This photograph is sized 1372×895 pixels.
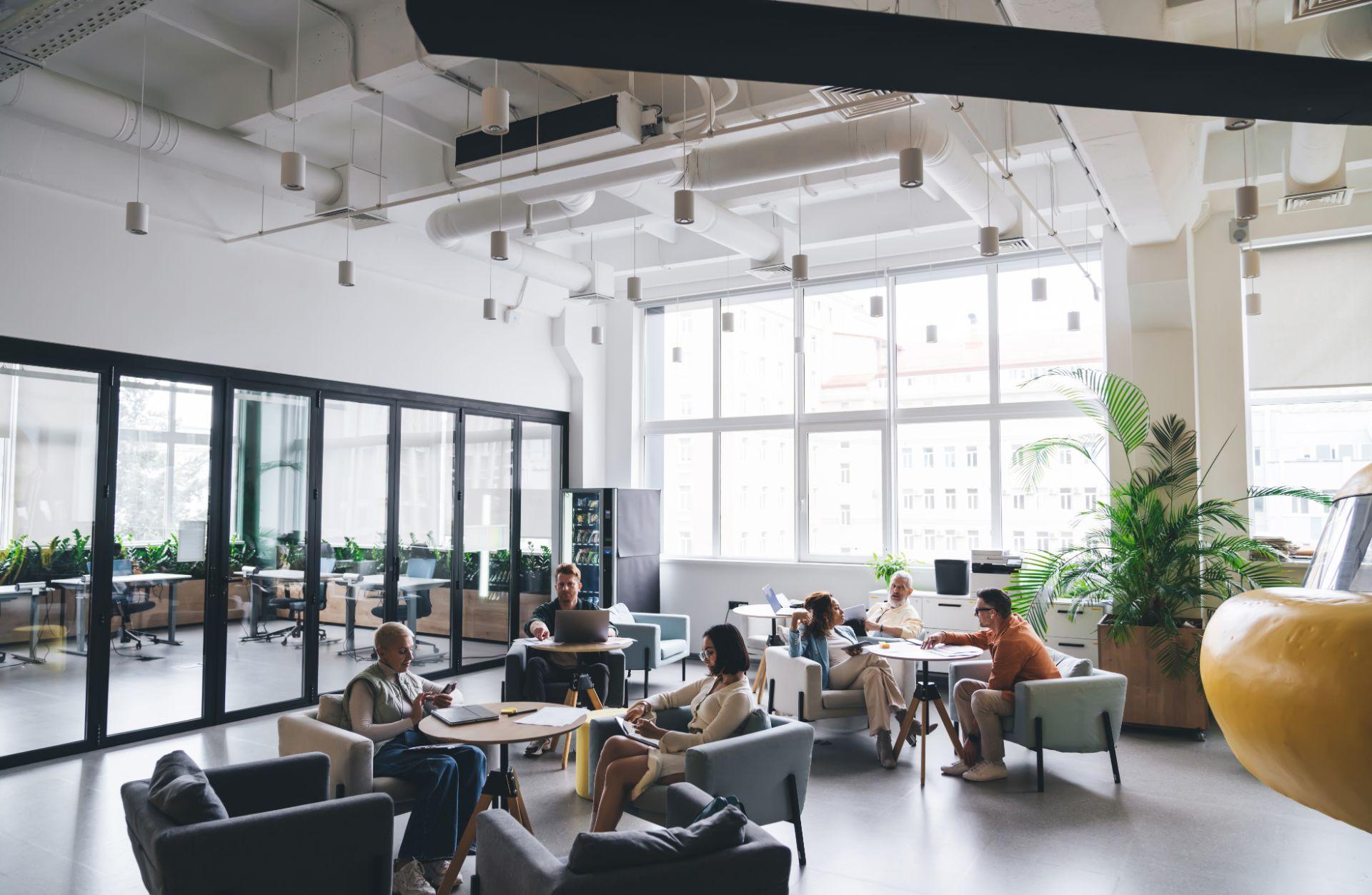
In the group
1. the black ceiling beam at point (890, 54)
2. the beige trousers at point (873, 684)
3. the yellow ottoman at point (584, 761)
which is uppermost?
the black ceiling beam at point (890, 54)

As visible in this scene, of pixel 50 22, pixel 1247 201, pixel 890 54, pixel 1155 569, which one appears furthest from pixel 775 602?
pixel 890 54

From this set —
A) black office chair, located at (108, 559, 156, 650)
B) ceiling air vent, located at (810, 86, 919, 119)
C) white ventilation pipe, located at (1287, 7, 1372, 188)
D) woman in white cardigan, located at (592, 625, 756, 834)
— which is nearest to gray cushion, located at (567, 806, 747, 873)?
woman in white cardigan, located at (592, 625, 756, 834)

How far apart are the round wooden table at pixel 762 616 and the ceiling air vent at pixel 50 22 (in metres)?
5.26

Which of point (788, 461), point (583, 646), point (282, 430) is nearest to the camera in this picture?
point (583, 646)

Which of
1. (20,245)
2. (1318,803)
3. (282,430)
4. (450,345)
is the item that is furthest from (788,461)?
(1318,803)

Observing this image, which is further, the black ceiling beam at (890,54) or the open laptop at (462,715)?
the open laptop at (462,715)

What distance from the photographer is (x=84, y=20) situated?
13.1ft

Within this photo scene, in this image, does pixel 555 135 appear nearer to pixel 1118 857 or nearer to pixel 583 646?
pixel 583 646

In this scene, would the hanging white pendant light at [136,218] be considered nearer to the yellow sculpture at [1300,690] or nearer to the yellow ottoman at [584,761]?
the yellow ottoman at [584,761]

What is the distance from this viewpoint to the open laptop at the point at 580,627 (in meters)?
6.39

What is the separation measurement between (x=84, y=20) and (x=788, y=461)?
7664 millimetres

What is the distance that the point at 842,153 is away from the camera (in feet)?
19.7

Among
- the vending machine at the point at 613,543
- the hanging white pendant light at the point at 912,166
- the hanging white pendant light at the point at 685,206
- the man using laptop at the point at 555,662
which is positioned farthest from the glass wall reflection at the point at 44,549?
the hanging white pendant light at the point at 912,166

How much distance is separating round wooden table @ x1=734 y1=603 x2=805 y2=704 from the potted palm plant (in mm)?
1914
